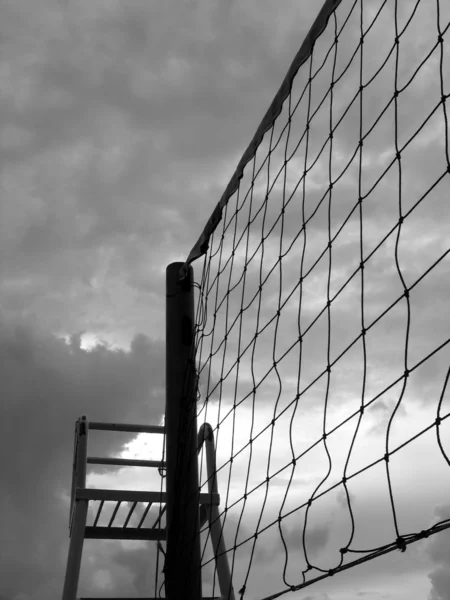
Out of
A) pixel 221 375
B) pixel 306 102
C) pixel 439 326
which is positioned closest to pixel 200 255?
pixel 221 375

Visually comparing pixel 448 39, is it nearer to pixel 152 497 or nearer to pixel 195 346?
pixel 195 346

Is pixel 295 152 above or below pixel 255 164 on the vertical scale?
below

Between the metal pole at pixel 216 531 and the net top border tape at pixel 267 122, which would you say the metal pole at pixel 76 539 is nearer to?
the metal pole at pixel 216 531

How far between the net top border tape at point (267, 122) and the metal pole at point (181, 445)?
139mm

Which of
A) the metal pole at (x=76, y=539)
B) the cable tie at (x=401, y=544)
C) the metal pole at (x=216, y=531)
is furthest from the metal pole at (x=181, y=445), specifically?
the cable tie at (x=401, y=544)

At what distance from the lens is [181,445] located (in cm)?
335

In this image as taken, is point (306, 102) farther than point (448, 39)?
Yes

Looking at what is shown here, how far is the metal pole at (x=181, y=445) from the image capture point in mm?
3129

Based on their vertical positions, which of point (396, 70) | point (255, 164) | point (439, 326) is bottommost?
point (439, 326)

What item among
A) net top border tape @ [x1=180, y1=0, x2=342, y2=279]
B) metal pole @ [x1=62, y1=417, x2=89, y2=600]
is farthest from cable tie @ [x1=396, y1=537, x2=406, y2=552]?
metal pole @ [x1=62, y1=417, x2=89, y2=600]

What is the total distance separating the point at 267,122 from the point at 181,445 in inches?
57.3

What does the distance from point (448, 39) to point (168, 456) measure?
2.17m

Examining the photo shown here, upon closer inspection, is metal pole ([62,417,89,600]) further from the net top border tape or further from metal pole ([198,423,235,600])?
the net top border tape

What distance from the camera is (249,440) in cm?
263
